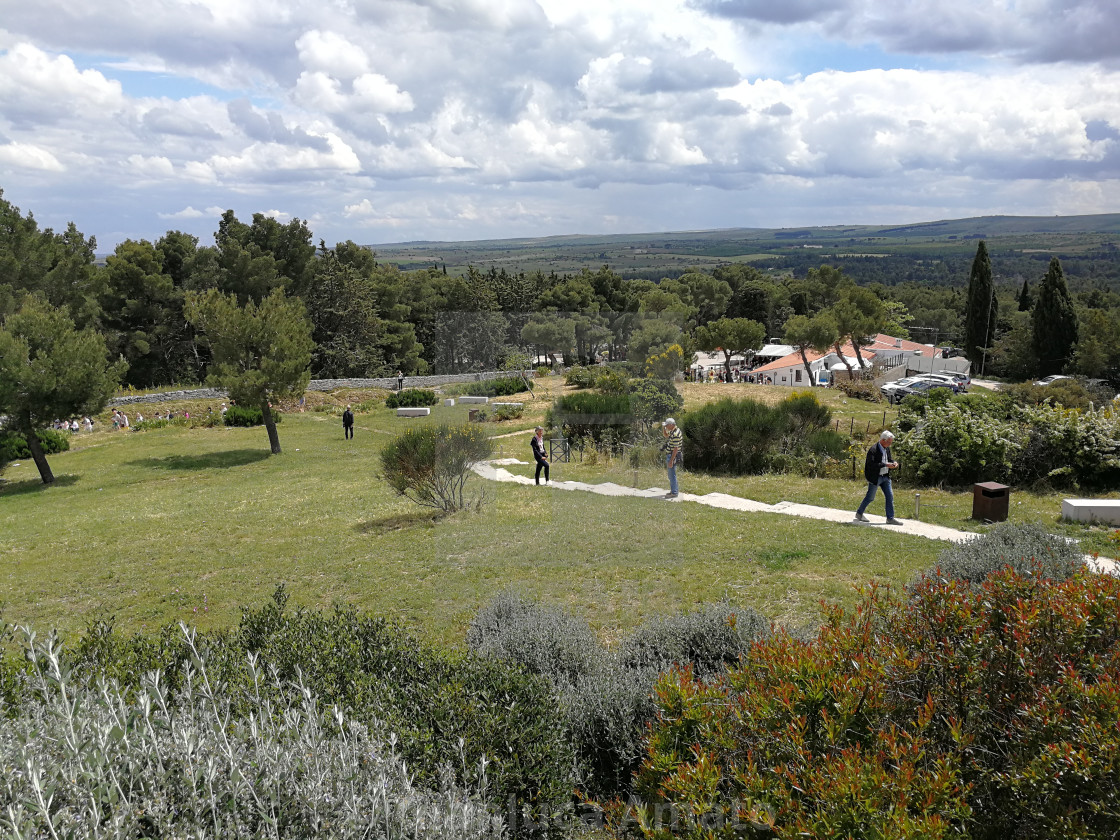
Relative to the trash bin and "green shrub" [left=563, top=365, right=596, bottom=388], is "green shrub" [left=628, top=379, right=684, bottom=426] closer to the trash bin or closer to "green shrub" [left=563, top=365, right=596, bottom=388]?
"green shrub" [left=563, top=365, right=596, bottom=388]

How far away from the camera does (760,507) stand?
36.4 feet

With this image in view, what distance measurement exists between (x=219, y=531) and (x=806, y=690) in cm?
1056

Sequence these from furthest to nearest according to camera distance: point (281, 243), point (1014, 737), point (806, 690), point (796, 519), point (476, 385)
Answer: point (281, 243) < point (796, 519) < point (476, 385) < point (806, 690) < point (1014, 737)

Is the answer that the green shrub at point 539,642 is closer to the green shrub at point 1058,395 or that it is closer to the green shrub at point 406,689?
the green shrub at point 406,689

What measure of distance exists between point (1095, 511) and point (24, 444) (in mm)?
24844

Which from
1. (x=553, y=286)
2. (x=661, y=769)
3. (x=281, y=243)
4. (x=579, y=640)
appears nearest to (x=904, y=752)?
(x=661, y=769)

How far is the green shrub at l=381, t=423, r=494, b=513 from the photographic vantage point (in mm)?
9953

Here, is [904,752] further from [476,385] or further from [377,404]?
[377,404]

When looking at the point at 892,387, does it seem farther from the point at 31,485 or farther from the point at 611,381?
the point at 31,485

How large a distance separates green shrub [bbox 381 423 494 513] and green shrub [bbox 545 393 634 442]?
1.16 metres

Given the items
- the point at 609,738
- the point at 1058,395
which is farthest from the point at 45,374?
the point at 1058,395

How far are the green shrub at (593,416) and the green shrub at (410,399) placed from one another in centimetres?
1951

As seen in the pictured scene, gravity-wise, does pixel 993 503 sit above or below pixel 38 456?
below

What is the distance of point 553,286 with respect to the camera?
59438 mm
